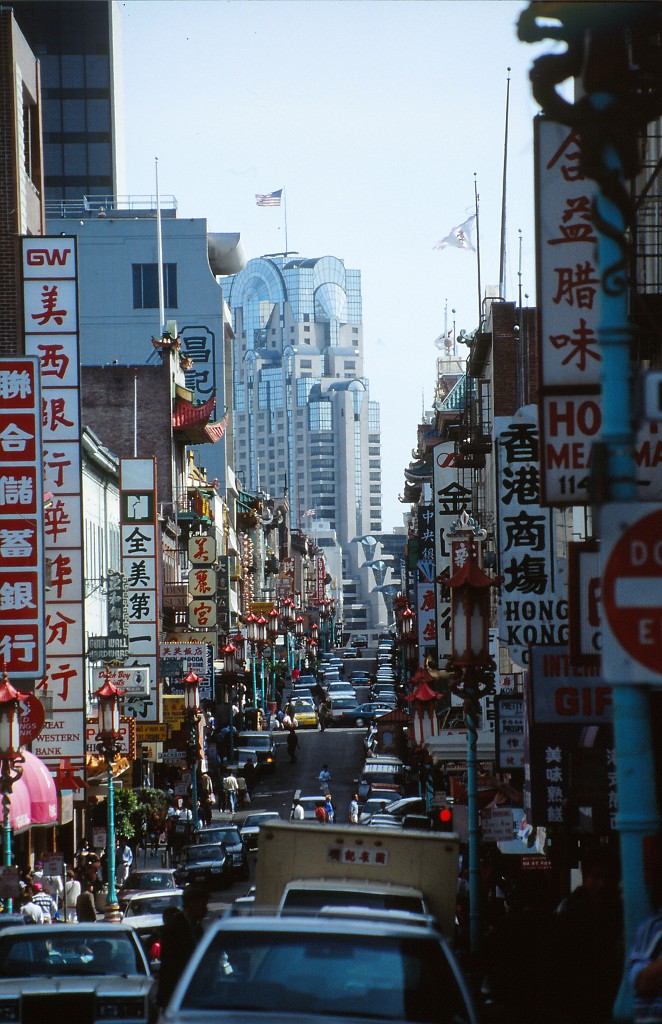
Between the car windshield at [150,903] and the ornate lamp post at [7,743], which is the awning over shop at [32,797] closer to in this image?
the ornate lamp post at [7,743]

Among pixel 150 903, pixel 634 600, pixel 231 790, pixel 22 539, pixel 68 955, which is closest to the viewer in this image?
pixel 634 600

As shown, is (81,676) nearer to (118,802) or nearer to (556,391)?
(118,802)

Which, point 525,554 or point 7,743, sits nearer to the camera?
point 7,743

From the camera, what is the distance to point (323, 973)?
29.5 feet

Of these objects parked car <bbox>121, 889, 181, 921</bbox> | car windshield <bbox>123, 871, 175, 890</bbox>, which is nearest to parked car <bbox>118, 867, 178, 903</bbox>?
car windshield <bbox>123, 871, 175, 890</bbox>

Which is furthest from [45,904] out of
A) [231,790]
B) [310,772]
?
[310,772]

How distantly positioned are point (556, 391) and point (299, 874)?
564 centimetres

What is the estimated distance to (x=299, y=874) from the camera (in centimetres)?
1602

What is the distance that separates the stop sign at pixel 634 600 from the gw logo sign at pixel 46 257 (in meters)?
25.4

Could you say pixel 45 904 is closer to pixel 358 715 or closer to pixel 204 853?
pixel 204 853

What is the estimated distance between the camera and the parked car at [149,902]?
90.6ft

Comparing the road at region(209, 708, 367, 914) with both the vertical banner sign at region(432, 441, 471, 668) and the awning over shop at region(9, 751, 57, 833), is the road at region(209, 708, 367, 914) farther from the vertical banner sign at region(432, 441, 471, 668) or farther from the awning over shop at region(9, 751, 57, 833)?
the awning over shop at region(9, 751, 57, 833)

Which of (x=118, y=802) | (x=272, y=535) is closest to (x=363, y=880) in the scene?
(x=118, y=802)

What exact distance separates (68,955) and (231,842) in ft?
100
